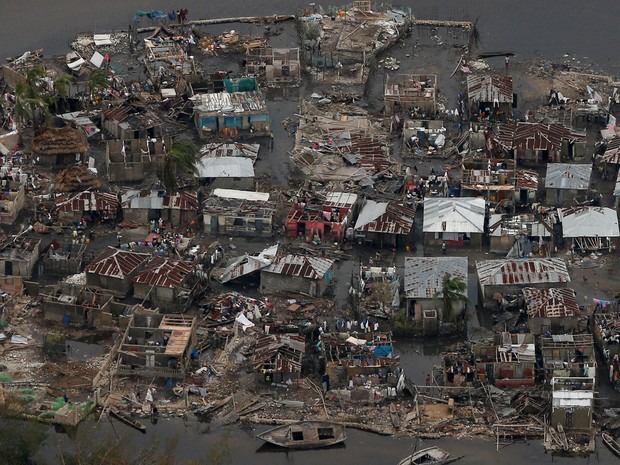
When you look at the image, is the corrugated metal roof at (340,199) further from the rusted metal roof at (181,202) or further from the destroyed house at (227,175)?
the rusted metal roof at (181,202)

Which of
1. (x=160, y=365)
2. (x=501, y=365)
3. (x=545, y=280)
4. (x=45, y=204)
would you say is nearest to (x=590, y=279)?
(x=545, y=280)

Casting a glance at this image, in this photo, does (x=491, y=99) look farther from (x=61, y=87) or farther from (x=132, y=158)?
(x=61, y=87)

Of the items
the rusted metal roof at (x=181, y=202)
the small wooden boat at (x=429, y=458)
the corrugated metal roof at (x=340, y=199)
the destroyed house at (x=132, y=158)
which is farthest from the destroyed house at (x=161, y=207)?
the small wooden boat at (x=429, y=458)

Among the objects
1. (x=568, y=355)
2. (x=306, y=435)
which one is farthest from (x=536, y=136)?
(x=306, y=435)

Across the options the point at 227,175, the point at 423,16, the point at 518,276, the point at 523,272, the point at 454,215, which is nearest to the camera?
the point at 518,276

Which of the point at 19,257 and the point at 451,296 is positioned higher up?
the point at 451,296

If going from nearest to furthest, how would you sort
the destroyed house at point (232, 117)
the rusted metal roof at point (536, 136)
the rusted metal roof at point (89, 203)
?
the rusted metal roof at point (89, 203), the rusted metal roof at point (536, 136), the destroyed house at point (232, 117)

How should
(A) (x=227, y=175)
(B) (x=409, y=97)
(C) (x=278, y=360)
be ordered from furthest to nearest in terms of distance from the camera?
(B) (x=409, y=97) < (A) (x=227, y=175) < (C) (x=278, y=360)
